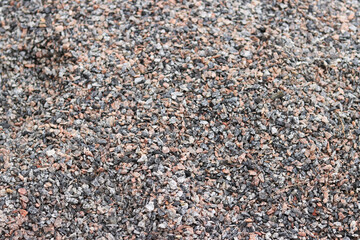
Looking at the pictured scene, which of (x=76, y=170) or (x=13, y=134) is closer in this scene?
(x=76, y=170)

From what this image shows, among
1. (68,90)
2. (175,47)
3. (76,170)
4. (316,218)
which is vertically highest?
(175,47)

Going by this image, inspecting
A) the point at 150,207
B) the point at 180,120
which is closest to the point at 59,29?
the point at 180,120

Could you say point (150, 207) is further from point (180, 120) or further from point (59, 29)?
point (59, 29)

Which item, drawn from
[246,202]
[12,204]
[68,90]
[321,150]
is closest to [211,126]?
[246,202]

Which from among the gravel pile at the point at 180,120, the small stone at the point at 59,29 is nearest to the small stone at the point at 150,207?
the gravel pile at the point at 180,120

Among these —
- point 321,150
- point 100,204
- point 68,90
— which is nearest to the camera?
point 100,204

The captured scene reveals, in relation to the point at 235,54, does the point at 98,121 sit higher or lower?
lower

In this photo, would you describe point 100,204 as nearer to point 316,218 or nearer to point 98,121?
point 98,121

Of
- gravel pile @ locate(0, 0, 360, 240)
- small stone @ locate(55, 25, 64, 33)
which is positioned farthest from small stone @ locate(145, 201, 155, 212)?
small stone @ locate(55, 25, 64, 33)

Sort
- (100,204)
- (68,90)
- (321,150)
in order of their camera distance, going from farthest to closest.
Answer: (68,90), (321,150), (100,204)
